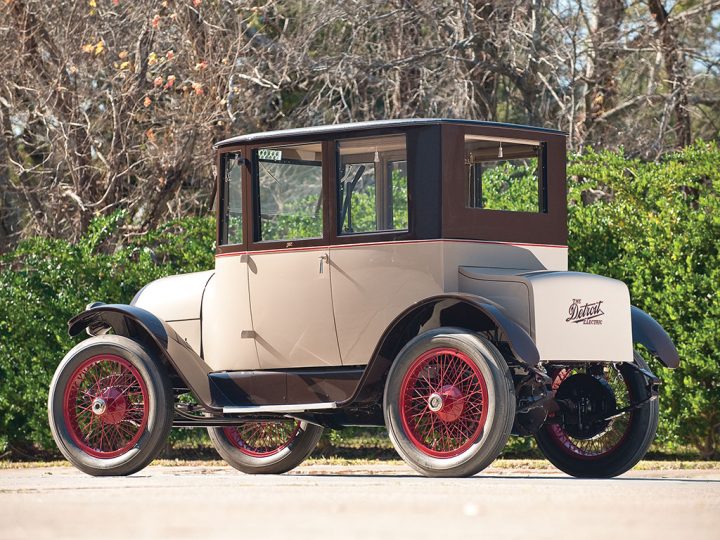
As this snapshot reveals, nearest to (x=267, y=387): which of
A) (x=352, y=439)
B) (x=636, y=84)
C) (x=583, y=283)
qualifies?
(x=583, y=283)

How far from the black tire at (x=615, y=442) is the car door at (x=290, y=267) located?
1.62 metres

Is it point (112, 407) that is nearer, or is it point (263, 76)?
point (112, 407)

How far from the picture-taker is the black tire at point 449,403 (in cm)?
787

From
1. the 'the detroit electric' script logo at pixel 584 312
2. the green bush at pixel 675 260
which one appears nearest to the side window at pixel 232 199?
the 'the detroit electric' script logo at pixel 584 312

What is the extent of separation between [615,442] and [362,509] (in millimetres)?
3410

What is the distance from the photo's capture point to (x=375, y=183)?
30.0 feet

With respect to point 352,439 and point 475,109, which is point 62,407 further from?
point 475,109

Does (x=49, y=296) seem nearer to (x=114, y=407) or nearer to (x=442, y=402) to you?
(x=114, y=407)

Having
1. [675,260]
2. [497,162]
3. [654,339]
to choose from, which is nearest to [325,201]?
[497,162]

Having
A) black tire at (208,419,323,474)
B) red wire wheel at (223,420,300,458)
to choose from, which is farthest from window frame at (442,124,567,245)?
red wire wheel at (223,420,300,458)

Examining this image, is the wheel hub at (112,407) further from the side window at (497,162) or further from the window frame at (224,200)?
the side window at (497,162)

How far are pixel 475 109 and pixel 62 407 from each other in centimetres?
732

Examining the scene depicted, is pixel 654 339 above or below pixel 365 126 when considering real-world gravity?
below

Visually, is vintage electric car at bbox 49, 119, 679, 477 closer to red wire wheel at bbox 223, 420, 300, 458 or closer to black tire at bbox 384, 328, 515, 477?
black tire at bbox 384, 328, 515, 477
